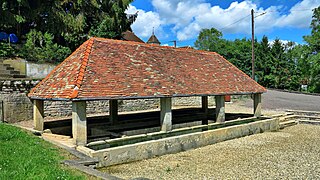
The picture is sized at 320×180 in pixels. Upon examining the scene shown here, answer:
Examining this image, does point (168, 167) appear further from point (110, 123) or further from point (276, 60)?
point (276, 60)

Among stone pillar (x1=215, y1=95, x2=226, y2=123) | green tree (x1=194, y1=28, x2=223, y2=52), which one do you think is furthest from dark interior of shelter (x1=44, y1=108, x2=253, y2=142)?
green tree (x1=194, y1=28, x2=223, y2=52)

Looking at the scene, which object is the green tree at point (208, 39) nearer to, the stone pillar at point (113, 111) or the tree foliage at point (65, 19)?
the tree foliage at point (65, 19)

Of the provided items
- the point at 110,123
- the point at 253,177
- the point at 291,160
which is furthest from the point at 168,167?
the point at 110,123

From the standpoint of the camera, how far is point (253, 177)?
7.15m

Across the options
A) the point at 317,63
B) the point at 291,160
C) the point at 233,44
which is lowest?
the point at 291,160

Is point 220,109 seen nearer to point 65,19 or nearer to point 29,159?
point 29,159

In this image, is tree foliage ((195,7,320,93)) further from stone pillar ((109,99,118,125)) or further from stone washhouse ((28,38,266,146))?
stone pillar ((109,99,118,125))

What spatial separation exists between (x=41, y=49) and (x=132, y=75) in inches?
503

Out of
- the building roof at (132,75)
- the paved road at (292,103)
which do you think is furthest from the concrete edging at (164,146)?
the paved road at (292,103)

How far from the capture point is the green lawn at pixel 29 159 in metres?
5.11

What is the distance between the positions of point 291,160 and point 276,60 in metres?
36.7

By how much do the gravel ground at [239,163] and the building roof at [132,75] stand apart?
2.21 meters

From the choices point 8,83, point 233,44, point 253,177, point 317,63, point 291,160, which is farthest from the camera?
point 233,44

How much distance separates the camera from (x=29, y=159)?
6172mm
